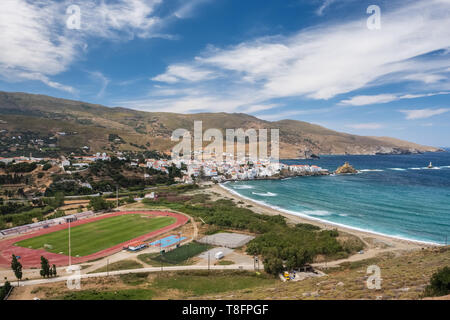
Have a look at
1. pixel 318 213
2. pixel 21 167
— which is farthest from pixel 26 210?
pixel 318 213

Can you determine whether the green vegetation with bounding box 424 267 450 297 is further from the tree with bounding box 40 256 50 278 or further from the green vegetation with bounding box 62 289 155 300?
the tree with bounding box 40 256 50 278

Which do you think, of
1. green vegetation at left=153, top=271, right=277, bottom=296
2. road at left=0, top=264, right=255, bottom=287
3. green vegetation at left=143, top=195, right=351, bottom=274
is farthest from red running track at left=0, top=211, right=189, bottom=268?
green vegetation at left=153, top=271, right=277, bottom=296

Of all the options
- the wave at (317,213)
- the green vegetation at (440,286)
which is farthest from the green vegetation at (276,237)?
the green vegetation at (440,286)

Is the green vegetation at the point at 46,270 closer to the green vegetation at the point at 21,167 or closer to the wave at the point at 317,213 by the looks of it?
the wave at the point at 317,213

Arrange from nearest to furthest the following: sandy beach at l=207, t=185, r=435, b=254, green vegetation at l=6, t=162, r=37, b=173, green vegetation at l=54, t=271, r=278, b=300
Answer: green vegetation at l=54, t=271, r=278, b=300 → sandy beach at l=207, t=185, r=435, b=254 → green vegetation at l=6, t=162, r=37, b=173

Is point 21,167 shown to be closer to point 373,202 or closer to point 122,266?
point 122,266

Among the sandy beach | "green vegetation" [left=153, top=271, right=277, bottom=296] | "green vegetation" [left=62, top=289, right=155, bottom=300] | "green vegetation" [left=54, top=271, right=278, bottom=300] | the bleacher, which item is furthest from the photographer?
the bleacher

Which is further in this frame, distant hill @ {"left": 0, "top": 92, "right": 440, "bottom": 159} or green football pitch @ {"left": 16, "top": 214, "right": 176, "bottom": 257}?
distant hill @ {"left": 0, "top": 92, "right": 440, "bottom": 159}
